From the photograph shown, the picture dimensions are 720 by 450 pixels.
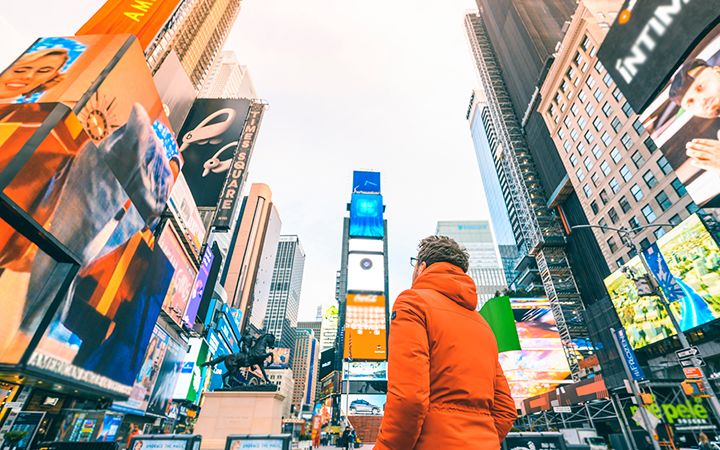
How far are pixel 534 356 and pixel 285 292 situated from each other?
14599 cm

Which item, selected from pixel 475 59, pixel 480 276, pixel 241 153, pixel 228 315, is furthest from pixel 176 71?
pixel 480 276

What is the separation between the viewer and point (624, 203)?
33.8 m

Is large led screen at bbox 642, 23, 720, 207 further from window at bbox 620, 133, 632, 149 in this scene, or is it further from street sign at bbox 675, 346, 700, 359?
window at bbox 620, 133, 632, 149

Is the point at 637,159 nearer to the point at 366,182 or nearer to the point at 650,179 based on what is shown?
the point at 650,179

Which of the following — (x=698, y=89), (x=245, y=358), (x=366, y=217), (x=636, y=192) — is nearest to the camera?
(x=245, y=358)

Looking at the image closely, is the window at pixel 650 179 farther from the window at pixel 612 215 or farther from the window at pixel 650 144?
the window at pixel 612 215

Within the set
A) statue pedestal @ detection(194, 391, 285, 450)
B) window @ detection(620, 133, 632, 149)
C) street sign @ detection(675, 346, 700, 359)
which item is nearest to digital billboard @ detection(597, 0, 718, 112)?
window @ detection(620, 133, 632, 149)

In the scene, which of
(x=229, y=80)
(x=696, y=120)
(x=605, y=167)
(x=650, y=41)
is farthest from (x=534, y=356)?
(x=229, y=80)

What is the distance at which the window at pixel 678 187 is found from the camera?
89.8 feet

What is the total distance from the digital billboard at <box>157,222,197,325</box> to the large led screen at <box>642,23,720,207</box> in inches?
1398

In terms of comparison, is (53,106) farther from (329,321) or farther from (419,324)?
(329,321)

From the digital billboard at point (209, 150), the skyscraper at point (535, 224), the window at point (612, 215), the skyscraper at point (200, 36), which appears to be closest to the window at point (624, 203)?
the window at point (612, 215)

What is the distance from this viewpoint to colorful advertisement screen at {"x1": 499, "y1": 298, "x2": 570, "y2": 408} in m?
41.8

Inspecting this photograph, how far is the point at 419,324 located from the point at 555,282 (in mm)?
53875
